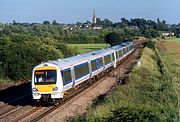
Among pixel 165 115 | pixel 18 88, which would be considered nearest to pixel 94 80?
pixel 18 88

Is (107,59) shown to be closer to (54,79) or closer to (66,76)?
(66,76)

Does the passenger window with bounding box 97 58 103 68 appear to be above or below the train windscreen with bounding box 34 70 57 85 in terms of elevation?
below

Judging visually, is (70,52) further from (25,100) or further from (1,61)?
(25,100)

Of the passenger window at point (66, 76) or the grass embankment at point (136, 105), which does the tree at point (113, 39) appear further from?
the passenger window at point (66, 76)

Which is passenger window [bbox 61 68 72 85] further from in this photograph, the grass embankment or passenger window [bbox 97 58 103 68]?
passenger window [bbox 97 58 103 68]

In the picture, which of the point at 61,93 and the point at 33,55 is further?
the point at 33,55

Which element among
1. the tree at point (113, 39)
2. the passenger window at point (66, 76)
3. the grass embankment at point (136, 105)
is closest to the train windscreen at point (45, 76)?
the passenger window at point (66, 76)

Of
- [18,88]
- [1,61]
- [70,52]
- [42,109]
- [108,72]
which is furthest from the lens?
[70,52]

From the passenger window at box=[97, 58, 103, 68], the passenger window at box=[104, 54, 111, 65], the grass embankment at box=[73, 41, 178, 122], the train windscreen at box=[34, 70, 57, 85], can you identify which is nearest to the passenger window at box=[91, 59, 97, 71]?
the passenger window at box=[97, 58, 103, 68]

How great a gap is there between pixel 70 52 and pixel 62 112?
33566 mm

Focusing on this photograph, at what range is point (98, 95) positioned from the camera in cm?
2730

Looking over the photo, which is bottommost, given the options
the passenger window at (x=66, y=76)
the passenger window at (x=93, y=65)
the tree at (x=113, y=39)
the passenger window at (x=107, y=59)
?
the tree at (x=113, y=39)

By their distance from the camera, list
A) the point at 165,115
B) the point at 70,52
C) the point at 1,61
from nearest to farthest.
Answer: the point at 165,115 < the point at 1,61 < the point at 70,52

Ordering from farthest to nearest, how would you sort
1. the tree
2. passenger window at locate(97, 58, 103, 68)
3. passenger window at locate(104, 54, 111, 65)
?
the tree
passenger window at locate(104, 54, 111, 65)
passenger window at locate(97, 58, 103, 68)
